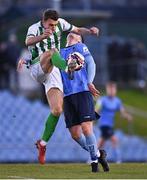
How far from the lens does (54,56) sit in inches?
531

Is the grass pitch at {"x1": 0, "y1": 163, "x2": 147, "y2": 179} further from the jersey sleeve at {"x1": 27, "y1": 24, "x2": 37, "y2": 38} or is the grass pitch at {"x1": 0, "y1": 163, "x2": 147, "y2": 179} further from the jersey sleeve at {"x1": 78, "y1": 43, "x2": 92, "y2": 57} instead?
the jersey sleeve at {"x1": 27, "y1": 24, "x2": 37, "y2": 38}

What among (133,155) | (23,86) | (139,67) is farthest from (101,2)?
(133,155)

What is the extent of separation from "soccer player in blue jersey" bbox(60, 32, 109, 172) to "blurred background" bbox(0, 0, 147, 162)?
9.59 meters

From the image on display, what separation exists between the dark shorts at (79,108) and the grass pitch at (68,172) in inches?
28.9

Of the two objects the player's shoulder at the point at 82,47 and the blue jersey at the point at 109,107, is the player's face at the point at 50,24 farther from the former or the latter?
the blue jersey at the point at 109,107

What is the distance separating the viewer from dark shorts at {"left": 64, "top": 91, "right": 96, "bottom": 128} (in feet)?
44.9

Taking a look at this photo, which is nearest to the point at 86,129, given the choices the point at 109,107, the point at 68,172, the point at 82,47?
the point at 68,172

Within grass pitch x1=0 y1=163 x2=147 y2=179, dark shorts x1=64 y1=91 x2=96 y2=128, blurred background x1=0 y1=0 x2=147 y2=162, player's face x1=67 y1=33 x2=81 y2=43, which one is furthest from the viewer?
blurred background x1=0 y1=0 x2=147 y2=162

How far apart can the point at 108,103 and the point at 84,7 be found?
44.0 feet

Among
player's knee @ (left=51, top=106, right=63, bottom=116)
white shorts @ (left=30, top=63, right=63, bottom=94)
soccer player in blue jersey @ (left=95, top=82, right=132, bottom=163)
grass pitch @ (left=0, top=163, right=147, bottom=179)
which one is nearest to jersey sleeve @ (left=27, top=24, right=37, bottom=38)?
white shorts @ (left=30, top=63, right=63, bottom=94)

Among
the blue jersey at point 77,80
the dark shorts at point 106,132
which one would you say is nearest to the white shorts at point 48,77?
the blue jersey at point 77,80

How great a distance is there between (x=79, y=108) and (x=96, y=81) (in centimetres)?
1815

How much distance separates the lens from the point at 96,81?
3192 centimetres

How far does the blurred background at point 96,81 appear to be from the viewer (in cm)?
2448
